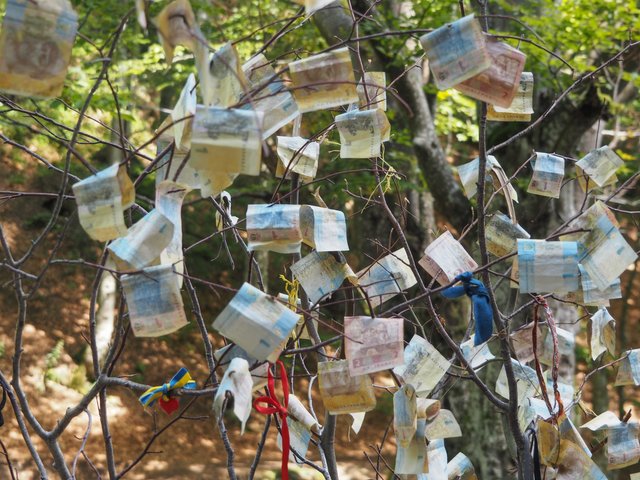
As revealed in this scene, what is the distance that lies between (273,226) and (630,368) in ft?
3.54

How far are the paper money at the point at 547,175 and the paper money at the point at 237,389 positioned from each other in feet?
3.22

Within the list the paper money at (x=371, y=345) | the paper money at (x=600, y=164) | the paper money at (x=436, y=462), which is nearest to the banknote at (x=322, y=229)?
the paper money at (x=371, y=345)

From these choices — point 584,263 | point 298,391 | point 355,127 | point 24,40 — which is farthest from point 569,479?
point 298,391

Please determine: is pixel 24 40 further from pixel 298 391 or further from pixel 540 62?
pixel 298 391

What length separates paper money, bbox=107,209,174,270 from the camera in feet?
3.79

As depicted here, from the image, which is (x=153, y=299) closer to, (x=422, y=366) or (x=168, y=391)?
(x=168, y=391)

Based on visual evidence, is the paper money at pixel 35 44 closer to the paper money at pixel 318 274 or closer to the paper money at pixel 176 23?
the paper money at pixel 176 23

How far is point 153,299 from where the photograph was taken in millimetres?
1156

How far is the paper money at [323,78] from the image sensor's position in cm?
129

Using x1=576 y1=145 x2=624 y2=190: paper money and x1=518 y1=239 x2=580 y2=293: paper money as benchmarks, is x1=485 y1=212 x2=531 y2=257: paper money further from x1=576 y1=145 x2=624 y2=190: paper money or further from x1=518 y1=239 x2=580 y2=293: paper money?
x1=518 y1=239 x2=580 y2=293: paper money

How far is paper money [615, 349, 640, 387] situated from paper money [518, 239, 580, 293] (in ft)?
2.35

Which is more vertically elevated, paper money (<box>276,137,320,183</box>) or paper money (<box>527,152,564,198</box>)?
Result: paper money (<box>276,137,320,183</box>)

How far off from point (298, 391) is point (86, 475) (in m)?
3.18

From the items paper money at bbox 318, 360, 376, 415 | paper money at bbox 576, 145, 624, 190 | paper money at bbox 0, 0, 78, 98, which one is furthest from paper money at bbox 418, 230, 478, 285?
paper money at bbox 0, 0, 78, 98
